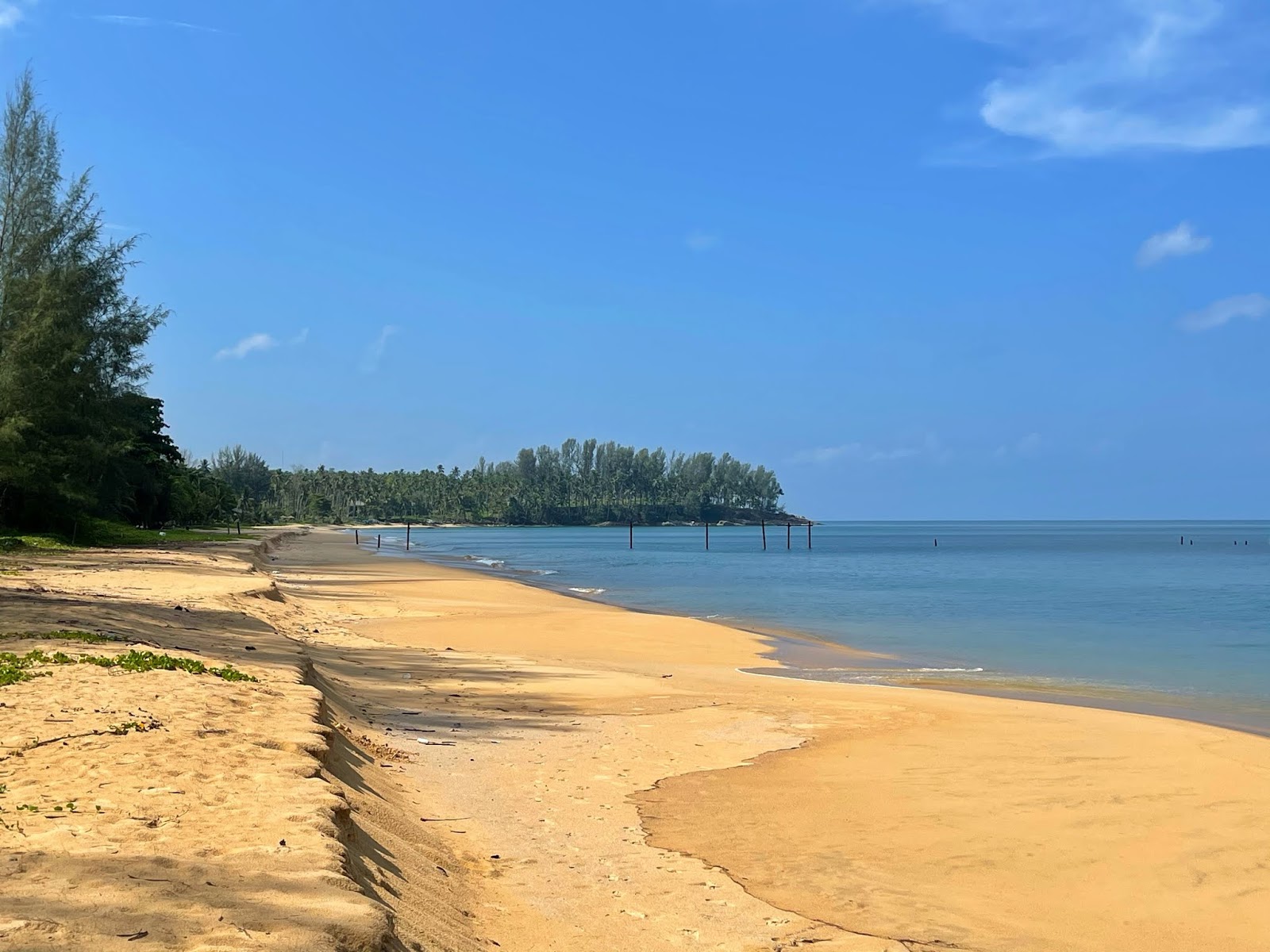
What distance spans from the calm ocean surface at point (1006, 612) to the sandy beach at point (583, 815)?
14.4ft

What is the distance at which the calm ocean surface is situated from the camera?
18.7m

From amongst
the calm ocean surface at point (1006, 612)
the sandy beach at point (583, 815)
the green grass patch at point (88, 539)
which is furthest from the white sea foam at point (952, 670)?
the green grass patch at point (88, 539)

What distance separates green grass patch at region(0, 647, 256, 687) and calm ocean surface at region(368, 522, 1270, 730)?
11.2m

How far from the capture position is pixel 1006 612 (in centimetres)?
3397

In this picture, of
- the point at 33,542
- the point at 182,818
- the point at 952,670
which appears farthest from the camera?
the point at 33,542

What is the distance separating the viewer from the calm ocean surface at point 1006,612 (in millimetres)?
18656

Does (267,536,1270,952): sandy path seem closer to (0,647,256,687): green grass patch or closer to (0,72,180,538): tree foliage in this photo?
(0,647,256,687): green grass patch

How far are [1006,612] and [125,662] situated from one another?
3008cm

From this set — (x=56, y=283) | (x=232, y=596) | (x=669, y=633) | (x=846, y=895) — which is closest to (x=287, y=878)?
(x=846, y=895)

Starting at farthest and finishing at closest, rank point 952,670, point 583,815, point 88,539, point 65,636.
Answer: point 88,539, point 952,670, point 65,636, point 583,815

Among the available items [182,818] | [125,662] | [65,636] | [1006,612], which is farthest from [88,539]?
[182,818]

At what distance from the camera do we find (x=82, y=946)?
3502 millimetres

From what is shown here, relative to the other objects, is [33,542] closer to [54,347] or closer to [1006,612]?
[54,347]

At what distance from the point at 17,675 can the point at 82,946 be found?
622 cm
